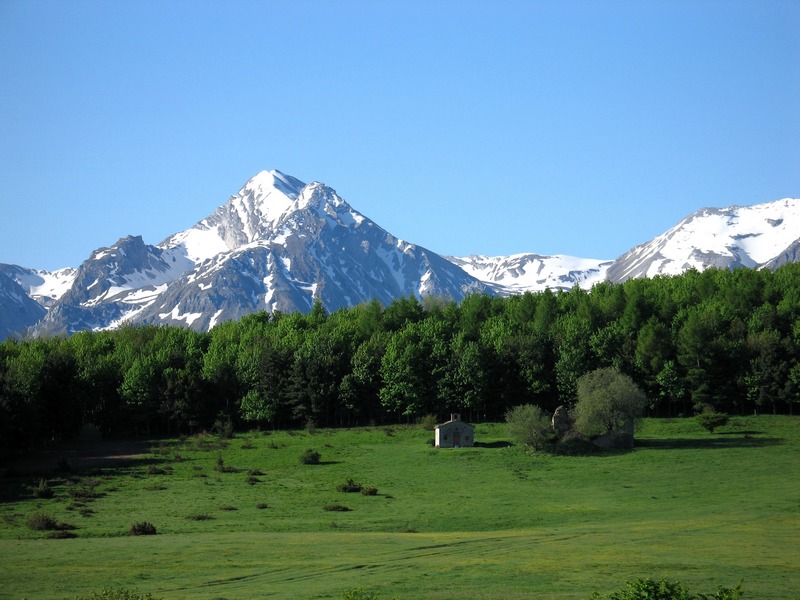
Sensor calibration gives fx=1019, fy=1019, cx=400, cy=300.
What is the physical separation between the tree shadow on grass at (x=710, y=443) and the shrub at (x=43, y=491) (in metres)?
61.8

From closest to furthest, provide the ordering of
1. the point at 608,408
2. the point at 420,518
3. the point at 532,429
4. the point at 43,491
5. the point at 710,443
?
the point at 420,518
the point at 43,491
the point at 532,429
the point at 608,408
the point at 710,443

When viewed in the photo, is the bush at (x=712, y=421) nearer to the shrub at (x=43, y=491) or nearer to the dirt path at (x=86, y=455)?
the dirt path at (x=86, y=455)

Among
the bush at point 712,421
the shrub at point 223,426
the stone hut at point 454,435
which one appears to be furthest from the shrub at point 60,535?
the bush at point 712,421

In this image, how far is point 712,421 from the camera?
120562 millimetres

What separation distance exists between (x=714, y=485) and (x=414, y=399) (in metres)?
52.9

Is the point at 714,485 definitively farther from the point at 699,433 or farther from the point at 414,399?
the point at 414,399

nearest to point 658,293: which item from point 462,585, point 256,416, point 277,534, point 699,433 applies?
point 699,433

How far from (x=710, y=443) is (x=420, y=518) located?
46.2 metres

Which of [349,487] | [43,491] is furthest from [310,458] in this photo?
[43,491]

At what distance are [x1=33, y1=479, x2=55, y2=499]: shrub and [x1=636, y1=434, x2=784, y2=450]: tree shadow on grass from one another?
203 ft

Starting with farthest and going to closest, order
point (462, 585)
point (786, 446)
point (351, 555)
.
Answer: point (786, 446) < point (351, 555) < point (462, 585)

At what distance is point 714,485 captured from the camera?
90875 mm

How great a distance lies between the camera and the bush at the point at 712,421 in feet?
395

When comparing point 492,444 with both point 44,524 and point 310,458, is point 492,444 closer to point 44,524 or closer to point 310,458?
point 310,458
